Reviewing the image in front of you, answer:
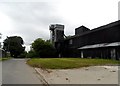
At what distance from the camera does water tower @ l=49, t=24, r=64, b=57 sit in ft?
234

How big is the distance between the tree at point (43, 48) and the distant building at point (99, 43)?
7.36m

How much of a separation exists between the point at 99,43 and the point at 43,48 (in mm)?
28304

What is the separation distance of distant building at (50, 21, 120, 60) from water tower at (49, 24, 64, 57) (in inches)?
244

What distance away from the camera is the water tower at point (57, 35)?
71300mm

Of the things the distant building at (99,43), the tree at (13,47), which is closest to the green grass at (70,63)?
the distant building at (99,43)

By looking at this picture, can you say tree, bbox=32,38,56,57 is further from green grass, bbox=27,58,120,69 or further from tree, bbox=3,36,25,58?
green grass, bbox=27,58,120,69

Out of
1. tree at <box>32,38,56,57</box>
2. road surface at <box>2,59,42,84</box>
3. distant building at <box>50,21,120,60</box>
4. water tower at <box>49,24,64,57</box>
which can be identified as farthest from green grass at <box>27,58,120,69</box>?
water tower at <box>49,24,64,57</box>

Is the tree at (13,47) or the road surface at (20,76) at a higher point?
the tree at (13,47)

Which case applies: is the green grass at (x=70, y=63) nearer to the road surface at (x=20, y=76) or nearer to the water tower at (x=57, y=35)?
the road surface at (x=20, y=76)

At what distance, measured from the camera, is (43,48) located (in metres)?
71.7

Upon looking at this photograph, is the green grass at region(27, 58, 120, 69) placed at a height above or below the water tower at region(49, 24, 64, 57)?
below

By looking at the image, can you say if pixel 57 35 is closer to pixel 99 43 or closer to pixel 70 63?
pixel 99 43

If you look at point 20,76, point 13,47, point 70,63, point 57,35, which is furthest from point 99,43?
point 13,47

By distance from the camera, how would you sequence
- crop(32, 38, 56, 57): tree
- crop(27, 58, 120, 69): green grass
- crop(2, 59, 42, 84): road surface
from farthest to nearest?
crop(32, 38, 56, 57): tree, crop(27, 58, 120, 69): green grass, crop(2, 59, 42, 84): road surface
